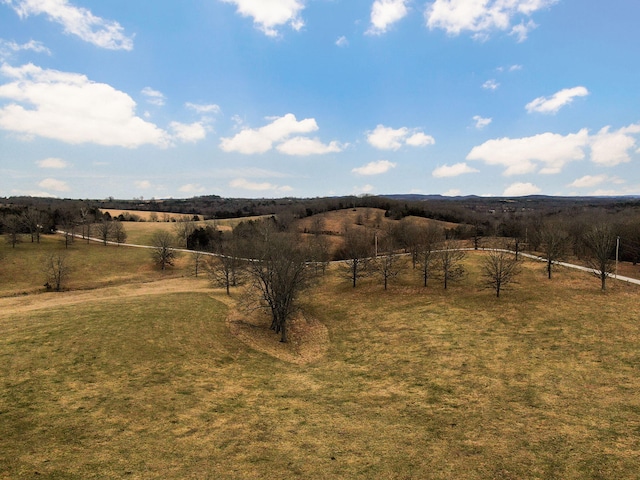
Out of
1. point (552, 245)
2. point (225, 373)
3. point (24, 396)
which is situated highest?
point (552, 245)

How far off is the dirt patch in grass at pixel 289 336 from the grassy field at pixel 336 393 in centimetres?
51

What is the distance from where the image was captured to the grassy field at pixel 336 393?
13812 mm

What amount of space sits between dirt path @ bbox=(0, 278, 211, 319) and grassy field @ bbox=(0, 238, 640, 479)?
2524mm

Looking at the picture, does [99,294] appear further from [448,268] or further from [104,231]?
[448,268]

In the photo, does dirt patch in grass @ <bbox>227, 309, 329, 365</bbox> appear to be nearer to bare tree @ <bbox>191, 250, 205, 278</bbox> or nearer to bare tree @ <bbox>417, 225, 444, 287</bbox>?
bare tree @ <bbox>417, 225, 444, 287</bbox>

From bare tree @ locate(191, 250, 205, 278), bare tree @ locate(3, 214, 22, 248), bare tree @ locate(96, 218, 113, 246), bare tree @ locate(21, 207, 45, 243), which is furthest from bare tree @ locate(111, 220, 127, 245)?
bare tree @ locate(191, 250, 205, 278)

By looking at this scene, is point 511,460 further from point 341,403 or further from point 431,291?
point 431,291

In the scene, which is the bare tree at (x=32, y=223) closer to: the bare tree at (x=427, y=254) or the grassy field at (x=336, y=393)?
the grassy field at (x=336, y=393)

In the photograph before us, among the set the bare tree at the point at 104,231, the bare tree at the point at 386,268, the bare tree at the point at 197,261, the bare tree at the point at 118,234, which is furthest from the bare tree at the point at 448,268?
the bare tree at the point at 104,231

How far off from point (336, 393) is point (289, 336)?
44.6ft

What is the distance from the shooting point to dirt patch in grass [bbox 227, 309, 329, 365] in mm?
30547

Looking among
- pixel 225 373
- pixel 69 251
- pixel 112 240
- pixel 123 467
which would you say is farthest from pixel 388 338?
pixel 112 240

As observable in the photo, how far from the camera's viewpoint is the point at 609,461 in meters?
13.6

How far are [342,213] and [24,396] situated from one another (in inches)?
5248
